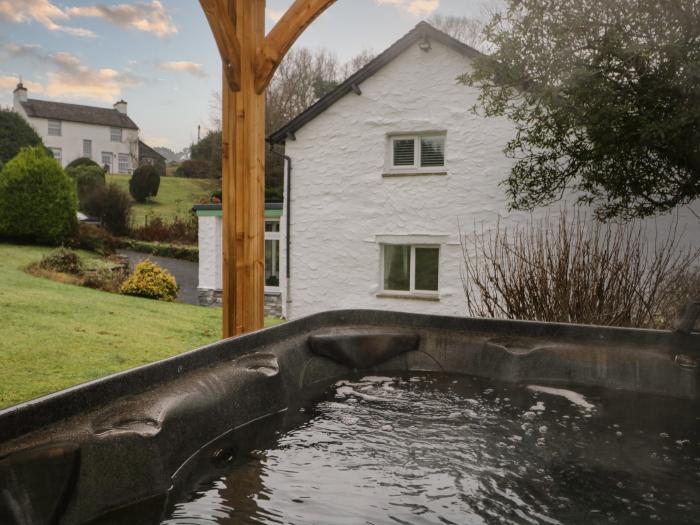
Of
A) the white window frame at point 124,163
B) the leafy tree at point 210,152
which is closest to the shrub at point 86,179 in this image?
the leafy tree at point 210,152

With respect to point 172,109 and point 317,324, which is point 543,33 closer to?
point 317,324

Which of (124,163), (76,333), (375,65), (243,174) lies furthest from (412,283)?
(124,163)

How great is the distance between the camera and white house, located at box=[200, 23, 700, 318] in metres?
8.52

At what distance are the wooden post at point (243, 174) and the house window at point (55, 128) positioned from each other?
105 ft

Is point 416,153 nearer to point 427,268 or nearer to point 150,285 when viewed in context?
point 427,268

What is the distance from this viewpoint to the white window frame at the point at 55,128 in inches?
1217

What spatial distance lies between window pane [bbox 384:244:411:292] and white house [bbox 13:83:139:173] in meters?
26.7

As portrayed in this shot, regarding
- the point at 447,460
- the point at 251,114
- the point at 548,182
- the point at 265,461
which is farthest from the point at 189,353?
the point at 548,182

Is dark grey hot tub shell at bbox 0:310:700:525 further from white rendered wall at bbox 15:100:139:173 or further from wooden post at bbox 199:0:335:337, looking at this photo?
white rendered wall at bbox 15:100:139:173

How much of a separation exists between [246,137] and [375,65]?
6107mm

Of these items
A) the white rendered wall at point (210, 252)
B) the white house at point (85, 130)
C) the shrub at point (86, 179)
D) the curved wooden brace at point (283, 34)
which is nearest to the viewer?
the curved wooden brace at point (283, 34)

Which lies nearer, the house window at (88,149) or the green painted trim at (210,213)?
the green painted trim at (210,213)

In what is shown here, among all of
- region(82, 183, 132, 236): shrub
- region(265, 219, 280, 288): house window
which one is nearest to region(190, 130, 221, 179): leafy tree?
region(82, 183, 132, 236): shrub

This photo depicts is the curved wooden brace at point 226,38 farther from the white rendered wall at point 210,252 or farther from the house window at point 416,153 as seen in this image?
the white rendered wall at point 210,252
